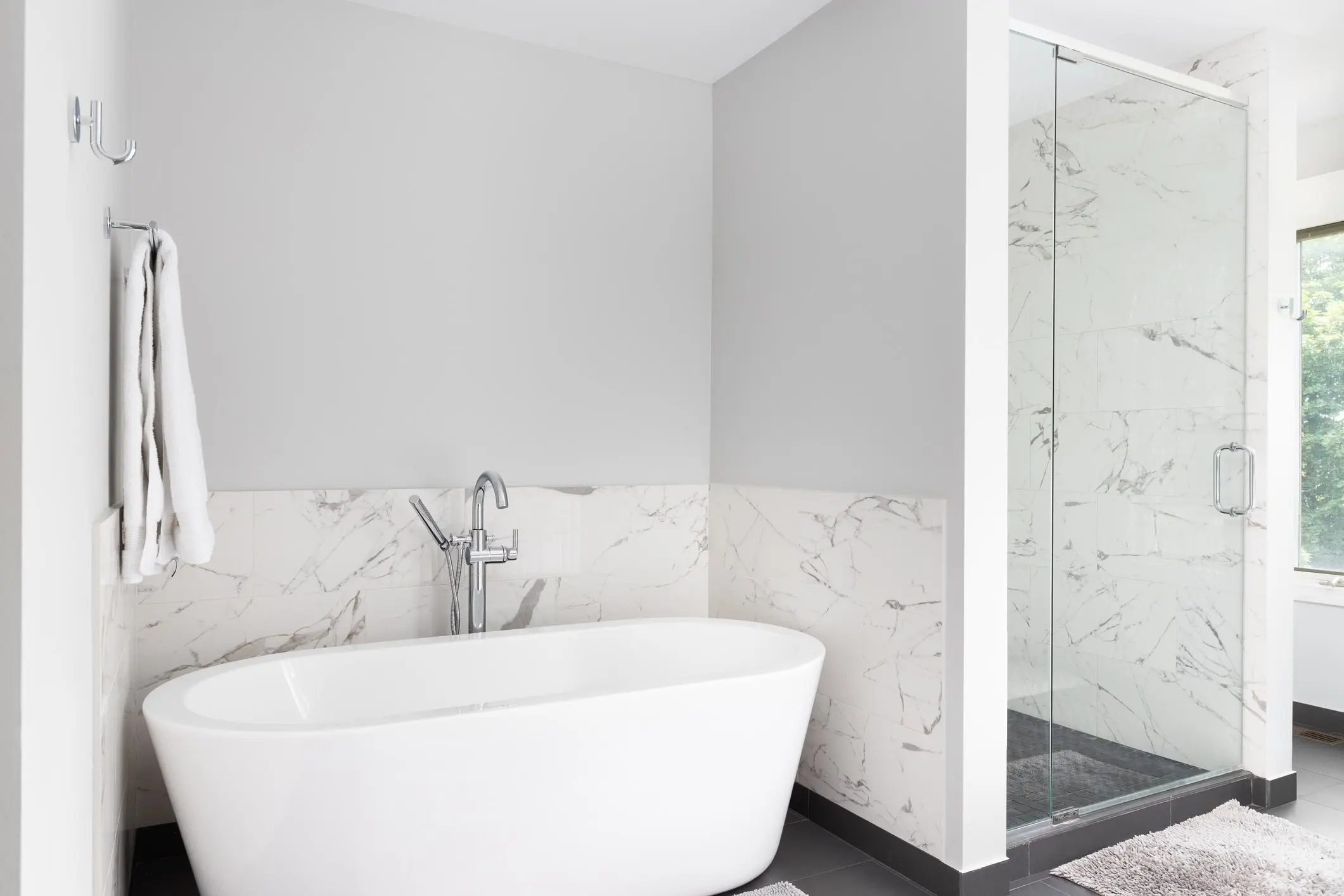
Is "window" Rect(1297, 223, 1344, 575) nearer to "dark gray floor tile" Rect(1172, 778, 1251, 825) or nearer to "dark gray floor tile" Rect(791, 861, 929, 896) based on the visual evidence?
"dark gray floor tile" Rect(1172, 778, 1251, 825)

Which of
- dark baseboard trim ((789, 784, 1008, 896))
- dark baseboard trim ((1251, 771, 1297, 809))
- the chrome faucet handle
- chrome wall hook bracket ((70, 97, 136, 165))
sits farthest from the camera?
dark baseboard trim ((1251, 771, 1297, 809))

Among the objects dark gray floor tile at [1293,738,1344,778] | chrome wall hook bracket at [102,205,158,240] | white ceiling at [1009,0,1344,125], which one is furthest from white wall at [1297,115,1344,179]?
chrome wall hook bracket at [102,205,158,240]

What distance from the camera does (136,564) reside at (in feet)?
6.54

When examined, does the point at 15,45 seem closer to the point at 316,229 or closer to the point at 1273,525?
the point at 316,229

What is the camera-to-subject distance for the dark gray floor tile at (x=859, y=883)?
248 cm

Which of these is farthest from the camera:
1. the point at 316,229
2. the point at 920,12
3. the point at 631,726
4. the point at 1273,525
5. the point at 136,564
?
the point at 1273,525

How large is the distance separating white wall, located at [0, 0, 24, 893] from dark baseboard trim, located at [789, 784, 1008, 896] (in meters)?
2.15

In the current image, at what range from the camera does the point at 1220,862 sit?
2602mm

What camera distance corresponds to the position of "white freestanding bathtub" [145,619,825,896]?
Result: 189 centimetres

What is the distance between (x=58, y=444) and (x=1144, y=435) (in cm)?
292

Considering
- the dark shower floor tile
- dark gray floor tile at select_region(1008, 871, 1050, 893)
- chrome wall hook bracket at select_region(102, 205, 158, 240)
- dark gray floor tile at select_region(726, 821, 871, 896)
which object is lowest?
dark gray floor tile at select_region(726, 821, 871, 896)

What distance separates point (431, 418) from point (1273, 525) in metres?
2.89

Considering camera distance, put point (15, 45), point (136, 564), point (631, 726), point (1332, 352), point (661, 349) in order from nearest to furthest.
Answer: point (15, 45)
point (136, 564)
point (631, 726)
point (661, 349)
point (1332, 352)

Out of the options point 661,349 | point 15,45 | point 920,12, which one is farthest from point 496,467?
point 15,45
